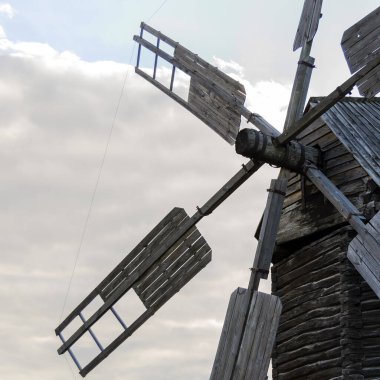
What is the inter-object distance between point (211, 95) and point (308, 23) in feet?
5.65

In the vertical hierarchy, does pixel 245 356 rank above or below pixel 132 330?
below

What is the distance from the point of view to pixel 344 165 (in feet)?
39.7

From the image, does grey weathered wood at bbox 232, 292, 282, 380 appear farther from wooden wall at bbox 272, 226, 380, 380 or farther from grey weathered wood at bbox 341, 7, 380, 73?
grey weathered wood at bbox 341, 7, 380, 73

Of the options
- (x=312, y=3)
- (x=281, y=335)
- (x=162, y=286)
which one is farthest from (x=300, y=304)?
(x=312, y=3)

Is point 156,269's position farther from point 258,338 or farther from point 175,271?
point 258,338

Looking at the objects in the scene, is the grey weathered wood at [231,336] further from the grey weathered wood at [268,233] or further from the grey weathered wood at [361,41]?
the grey weathered wood at [361,41]

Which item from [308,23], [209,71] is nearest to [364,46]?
[308,23]

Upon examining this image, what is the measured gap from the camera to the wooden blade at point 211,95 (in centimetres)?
1316

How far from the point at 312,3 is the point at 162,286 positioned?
13.6 feet

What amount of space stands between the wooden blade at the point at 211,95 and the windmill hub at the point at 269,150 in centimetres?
40

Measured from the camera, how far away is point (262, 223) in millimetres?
11625

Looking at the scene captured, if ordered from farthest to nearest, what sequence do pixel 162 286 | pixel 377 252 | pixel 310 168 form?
pixel 162 286
pixel 310 168
pixel 377 252

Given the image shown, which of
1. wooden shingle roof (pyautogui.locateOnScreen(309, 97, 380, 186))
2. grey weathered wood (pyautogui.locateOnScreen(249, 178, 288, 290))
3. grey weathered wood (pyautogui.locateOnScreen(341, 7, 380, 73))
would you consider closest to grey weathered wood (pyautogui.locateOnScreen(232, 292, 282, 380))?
grey weathered wood (pyautogui.locateOnScreen(249, 178, 288, 290))

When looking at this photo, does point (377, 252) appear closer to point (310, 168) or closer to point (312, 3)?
point (310, 168)
